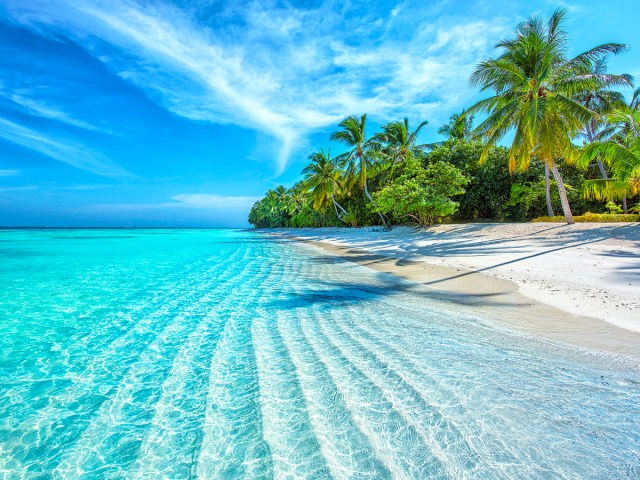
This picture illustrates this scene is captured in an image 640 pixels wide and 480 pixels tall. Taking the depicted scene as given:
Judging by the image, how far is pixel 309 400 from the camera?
8.77 feet

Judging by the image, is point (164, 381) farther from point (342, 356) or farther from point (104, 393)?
point (342, 356)

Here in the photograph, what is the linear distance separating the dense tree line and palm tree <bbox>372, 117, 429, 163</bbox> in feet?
0.31

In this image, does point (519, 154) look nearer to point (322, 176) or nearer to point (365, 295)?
point (365, 295)

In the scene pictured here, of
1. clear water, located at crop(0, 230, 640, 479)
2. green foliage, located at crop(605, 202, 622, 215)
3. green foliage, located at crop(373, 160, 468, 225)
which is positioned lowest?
clear water, located at crop(0, 230, 640, 479)

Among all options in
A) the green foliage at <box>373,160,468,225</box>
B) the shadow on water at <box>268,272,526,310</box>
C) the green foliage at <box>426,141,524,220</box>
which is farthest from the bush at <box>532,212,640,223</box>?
the shadow on water at <box>268,272,526,310</box>

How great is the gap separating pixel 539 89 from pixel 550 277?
491 inches

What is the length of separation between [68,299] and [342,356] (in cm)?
705

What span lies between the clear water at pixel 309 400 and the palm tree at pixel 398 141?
24763mm

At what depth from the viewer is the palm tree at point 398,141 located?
27.2 metres

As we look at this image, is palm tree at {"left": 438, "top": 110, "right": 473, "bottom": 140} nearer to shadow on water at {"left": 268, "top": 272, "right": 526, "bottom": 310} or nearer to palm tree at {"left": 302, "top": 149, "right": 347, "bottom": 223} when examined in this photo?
palm tree at {"left": 302, "top": 149, "right": 347, "bottom": 223}

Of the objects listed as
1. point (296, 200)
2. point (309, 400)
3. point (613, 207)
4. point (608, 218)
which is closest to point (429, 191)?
point (608, 218)

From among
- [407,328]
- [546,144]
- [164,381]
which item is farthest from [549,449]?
[546,144]

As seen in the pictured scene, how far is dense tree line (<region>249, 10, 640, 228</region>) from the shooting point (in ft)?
44.3

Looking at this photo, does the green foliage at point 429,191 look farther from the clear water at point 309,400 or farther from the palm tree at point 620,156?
the clear water at point 309,400
